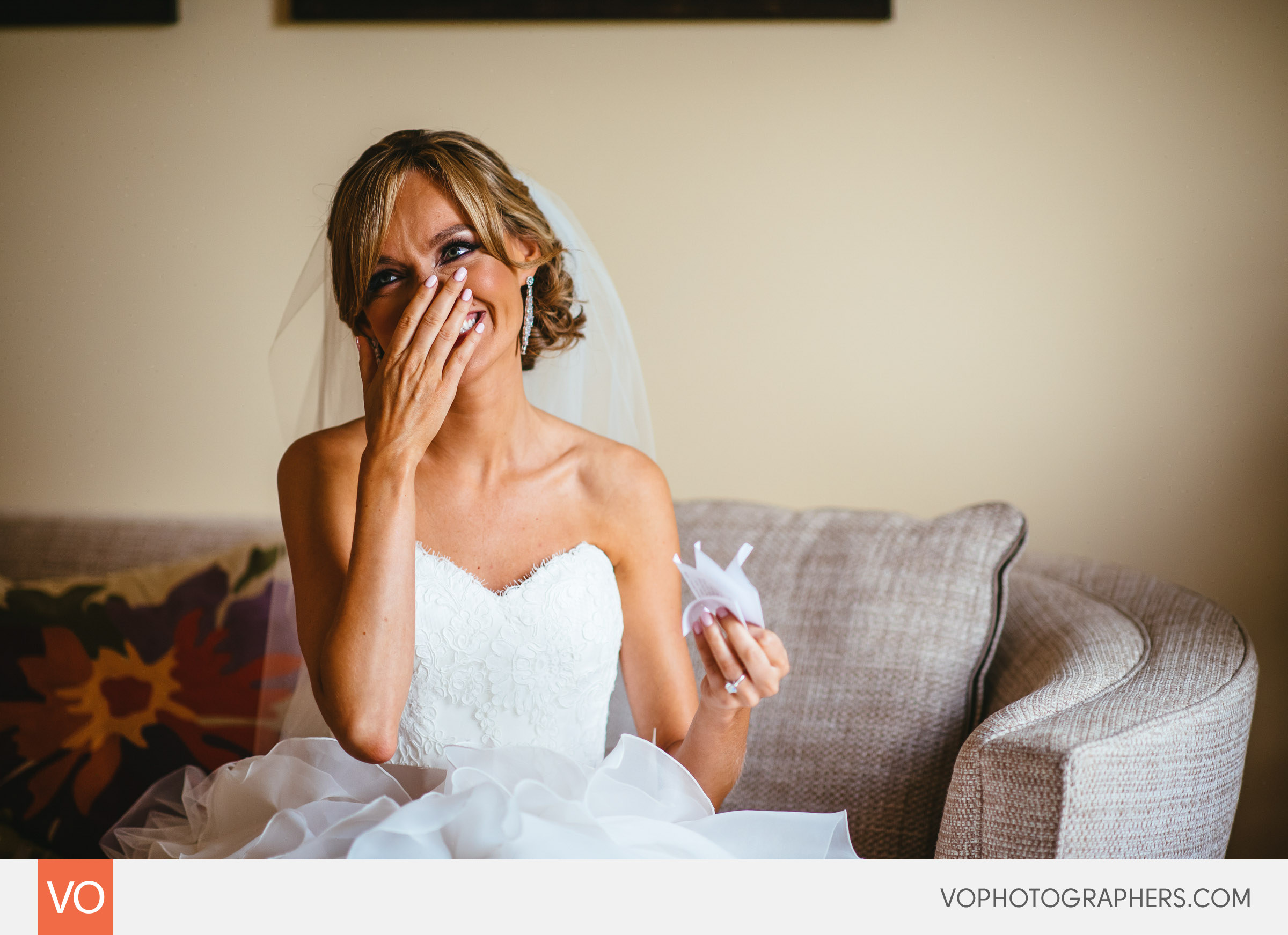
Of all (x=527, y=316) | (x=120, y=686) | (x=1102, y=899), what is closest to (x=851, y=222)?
(x=527, y=316)

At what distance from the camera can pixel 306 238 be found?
7.07ft

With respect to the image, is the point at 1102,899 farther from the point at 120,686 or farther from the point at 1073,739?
the point at 120,686

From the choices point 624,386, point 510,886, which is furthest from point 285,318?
point 510,886

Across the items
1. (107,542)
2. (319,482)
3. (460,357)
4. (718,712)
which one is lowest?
(107,542)

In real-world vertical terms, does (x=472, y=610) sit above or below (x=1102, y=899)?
above

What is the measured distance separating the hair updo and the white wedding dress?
42 centimetres

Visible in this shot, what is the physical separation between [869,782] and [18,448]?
2.19 meters

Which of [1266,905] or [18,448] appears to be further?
[18,448]

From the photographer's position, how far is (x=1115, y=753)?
1052 millimetres

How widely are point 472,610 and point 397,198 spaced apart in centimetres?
58

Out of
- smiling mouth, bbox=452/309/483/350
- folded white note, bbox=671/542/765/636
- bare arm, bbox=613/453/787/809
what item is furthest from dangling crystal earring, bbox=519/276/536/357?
folded white note, bbox=671/542/765/636

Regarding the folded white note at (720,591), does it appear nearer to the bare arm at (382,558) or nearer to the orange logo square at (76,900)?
the bare arm at (382,558)

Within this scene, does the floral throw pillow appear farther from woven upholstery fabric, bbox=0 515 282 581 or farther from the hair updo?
the hair updo

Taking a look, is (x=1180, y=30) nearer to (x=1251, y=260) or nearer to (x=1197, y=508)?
(x=1251, y=260)
